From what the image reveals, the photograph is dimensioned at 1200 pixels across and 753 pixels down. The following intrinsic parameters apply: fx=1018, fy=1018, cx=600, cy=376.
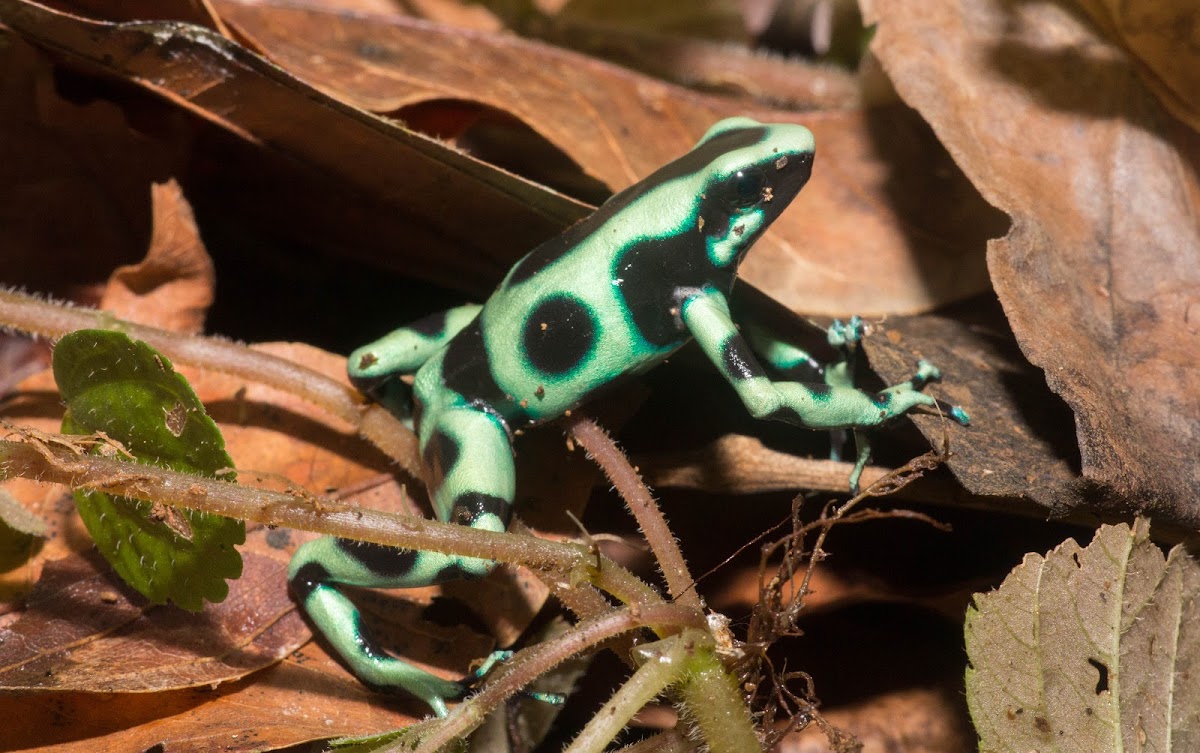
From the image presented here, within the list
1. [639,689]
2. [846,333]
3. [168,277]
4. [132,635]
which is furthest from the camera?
[168,277]

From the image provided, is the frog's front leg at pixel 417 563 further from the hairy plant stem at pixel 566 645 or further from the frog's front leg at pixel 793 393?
the frog's front leg at pixel 793 393

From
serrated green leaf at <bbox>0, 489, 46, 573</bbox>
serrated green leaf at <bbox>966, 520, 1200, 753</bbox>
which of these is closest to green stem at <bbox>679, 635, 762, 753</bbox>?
serrated green leaf at <bbox>966, 520, 1200, 753</bbox>

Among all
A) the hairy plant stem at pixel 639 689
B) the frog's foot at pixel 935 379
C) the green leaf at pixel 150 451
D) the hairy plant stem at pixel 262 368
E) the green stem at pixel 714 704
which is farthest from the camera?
the hairy plant stem at pixel 262 368

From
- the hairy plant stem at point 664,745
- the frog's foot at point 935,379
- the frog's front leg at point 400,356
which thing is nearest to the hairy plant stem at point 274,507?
the hairy plant stem at point 664,745

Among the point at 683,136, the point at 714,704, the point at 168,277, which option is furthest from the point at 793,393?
the point at 168,277

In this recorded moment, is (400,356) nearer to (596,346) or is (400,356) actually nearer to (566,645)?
(596,346)
